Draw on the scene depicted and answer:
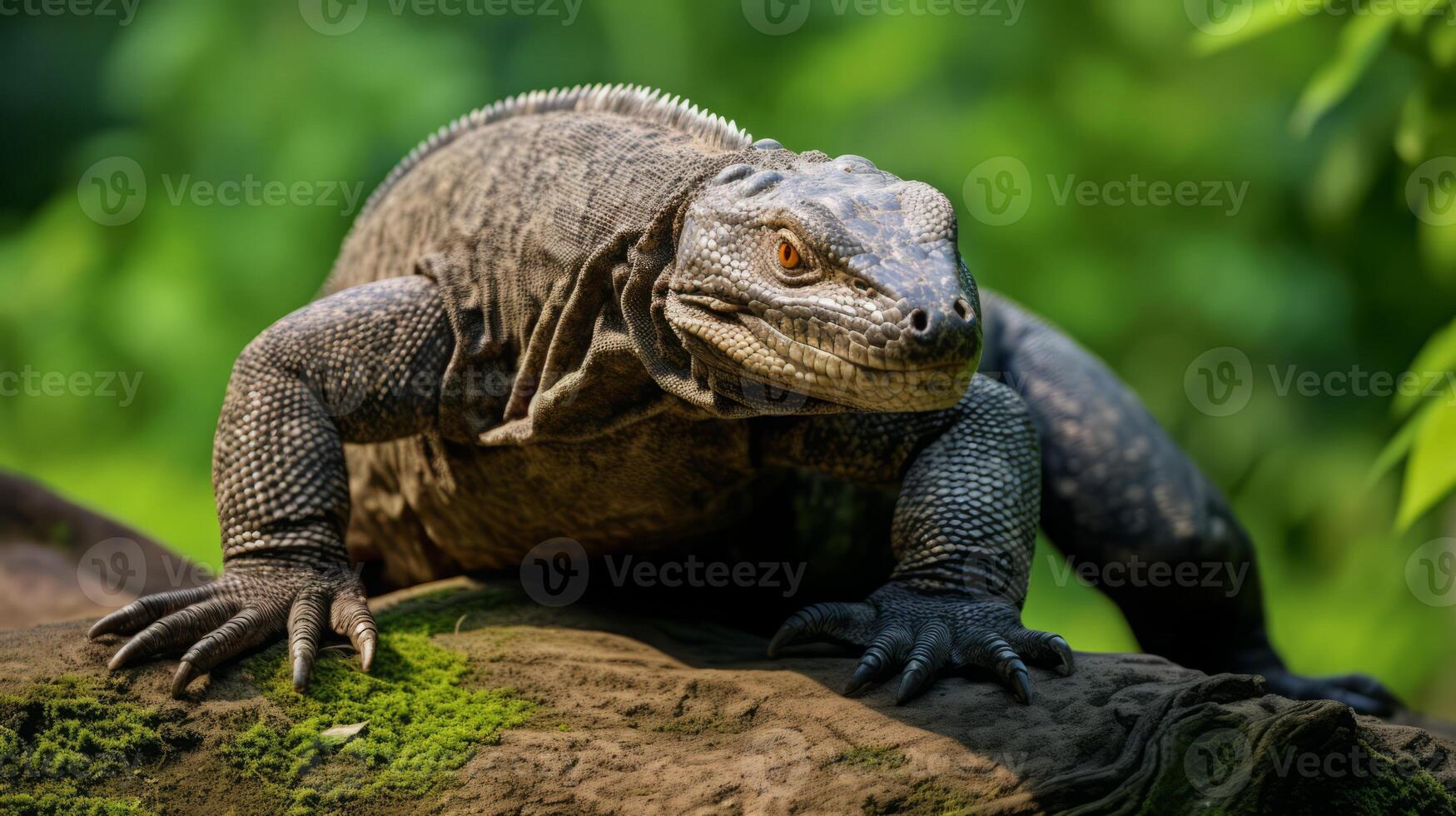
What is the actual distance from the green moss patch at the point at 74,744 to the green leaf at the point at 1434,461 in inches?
198

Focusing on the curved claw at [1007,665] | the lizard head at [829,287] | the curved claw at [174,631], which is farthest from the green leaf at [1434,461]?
the curved claw at [174,631]

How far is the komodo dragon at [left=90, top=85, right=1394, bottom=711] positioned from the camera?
3.77 m

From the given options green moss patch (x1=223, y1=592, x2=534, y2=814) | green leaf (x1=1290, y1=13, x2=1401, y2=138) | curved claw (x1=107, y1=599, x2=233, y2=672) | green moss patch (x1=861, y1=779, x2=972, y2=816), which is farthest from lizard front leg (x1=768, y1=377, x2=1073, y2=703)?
green leaf (x1=1290, y1=13, x2=1401, y2=138)

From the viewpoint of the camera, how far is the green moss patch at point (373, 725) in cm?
348

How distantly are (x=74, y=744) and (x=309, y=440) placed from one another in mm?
1463

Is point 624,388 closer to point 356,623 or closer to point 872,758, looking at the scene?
point 356,623

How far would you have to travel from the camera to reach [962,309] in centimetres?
347

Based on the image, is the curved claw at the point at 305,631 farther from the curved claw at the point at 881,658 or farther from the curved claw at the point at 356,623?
the curved claw at the point at 881,658

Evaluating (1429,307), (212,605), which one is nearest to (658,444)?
(212,605)

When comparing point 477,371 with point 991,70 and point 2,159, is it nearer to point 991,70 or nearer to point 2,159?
point 991,70

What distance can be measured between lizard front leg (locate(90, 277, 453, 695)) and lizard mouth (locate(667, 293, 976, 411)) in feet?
4.11

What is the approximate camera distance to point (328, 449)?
4621mm

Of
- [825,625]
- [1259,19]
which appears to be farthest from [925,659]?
[1259,19]

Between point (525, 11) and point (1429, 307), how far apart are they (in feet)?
26.5
